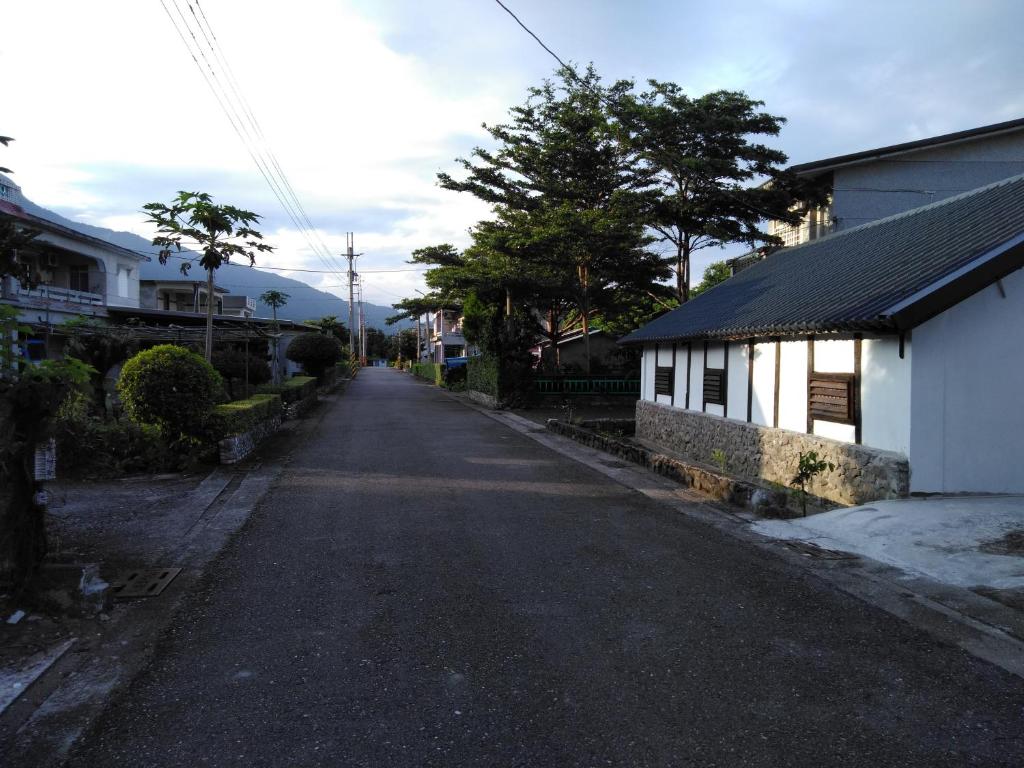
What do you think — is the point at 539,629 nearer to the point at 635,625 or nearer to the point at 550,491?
the point at 635,625

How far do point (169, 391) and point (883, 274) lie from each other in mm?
11929

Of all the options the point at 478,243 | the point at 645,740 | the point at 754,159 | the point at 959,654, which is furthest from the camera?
the point at 478,243

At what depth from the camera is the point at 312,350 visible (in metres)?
33.7

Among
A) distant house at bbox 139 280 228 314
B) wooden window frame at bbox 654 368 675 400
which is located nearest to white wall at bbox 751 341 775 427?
wooden window frame at bbox 654 368 675 400

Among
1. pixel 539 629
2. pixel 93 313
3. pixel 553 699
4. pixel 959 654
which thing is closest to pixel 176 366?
pixel 539 629

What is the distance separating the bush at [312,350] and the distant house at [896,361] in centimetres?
2439

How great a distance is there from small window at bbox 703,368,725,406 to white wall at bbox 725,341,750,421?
204 mm

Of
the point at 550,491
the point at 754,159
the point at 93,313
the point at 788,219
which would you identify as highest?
the point at 754,159

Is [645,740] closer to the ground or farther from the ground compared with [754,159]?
closer to the ground

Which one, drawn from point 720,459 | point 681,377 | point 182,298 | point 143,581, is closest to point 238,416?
point 143,581

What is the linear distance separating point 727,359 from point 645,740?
36.2 feet

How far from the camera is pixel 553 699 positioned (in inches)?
149

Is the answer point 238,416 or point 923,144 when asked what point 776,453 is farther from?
point 923,144

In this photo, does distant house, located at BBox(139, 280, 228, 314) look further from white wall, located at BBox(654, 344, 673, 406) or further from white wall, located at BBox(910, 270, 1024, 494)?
white wall, located at BBox(910, 270, 1024, 494)
